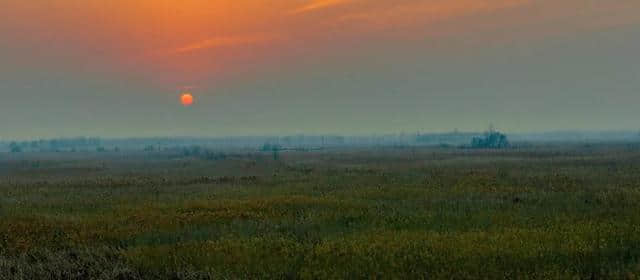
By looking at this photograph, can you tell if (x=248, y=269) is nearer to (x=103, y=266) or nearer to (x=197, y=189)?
(x=103, y=266)

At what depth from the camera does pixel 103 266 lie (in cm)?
1453

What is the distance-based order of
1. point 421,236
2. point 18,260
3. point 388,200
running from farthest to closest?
point 388,200
point 421,236
point 18,260

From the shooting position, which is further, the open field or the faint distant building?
the faint distant building

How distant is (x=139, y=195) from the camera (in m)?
33.5

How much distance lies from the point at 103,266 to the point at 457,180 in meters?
28.6

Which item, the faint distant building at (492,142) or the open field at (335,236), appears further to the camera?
the faint distant building at (492,142)

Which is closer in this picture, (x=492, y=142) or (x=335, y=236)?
(x=335, y=236)

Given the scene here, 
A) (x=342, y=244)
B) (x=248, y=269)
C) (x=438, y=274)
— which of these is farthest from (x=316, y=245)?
(x=438, y=274)

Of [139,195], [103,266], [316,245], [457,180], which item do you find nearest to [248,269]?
[316,245]

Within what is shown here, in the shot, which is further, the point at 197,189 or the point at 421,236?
the point at 197,189

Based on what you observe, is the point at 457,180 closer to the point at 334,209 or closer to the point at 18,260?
the point at 334,209

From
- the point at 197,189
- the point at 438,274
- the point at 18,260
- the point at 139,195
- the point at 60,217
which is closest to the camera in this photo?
the point at 438,274

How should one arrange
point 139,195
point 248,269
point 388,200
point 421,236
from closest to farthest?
point 248,269, point 421,236, point 388,200, point 139,195

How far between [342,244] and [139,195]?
69.1 ft
